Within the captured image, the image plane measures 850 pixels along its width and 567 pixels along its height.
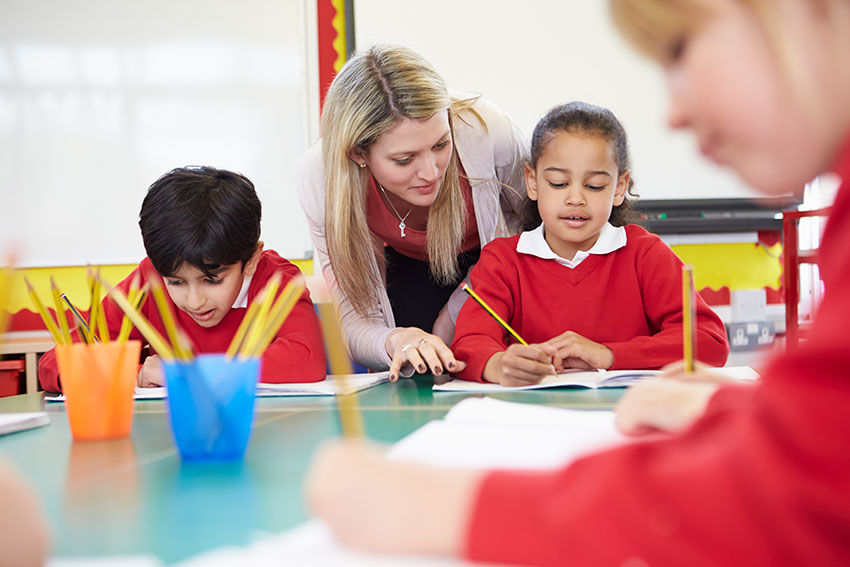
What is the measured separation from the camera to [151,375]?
4.42 ft

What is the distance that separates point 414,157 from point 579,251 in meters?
0.40

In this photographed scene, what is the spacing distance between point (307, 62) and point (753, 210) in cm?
192

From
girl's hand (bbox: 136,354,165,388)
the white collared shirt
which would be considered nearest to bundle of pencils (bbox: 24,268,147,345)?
girl's hand (bbox: 136,354,165,388)

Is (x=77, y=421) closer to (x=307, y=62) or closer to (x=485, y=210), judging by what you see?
(x=485, y=210)

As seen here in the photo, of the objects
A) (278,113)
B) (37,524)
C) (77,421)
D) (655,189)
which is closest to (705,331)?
(77,421)

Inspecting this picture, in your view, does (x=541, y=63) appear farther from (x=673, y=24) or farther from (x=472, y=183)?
(x=673, y=24)

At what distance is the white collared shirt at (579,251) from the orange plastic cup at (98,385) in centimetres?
97

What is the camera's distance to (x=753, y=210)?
3180 mm

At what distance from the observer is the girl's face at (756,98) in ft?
1.14

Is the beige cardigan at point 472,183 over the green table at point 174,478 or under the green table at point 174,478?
over

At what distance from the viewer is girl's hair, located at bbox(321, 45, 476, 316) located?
1.55m

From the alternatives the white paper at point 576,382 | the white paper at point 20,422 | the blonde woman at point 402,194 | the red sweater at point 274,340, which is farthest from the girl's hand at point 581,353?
the white paper at point 20,422

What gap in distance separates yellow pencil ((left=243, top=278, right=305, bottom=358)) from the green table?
3.9 inches

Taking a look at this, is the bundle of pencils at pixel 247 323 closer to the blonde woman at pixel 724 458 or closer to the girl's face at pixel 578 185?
the blonde woman at pixel 724 458
